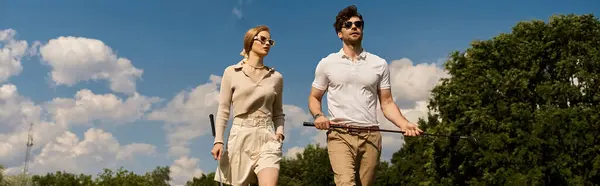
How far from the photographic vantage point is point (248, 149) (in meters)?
7.50

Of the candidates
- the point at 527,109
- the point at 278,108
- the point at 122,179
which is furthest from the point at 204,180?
the point at 278,108

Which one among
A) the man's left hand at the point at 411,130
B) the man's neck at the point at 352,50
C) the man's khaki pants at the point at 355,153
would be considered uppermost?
the man's neck at the point at 352,50

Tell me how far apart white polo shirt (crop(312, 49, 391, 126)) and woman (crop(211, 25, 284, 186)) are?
1.83ft

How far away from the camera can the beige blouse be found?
7598 millimetres

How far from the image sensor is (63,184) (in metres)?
108

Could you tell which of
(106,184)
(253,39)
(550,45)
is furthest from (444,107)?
(106,184)

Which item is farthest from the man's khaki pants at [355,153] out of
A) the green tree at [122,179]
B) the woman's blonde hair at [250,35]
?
the green tree at [122,179]

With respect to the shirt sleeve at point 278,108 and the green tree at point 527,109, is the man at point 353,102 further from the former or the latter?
the green tree at point 527,109

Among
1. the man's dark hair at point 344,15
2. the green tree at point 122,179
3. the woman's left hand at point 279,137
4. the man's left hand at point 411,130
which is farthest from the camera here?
the green tree at point 122,179

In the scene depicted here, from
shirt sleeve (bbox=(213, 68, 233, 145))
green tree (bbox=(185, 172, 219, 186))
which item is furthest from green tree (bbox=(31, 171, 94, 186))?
shirt sleeve (bbox=(213, 68, 233, 145))

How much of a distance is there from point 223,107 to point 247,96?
1.02 ft

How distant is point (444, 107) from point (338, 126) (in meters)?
28.1

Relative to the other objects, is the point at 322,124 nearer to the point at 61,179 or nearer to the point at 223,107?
the point at 223,107

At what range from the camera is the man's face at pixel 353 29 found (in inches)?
299
